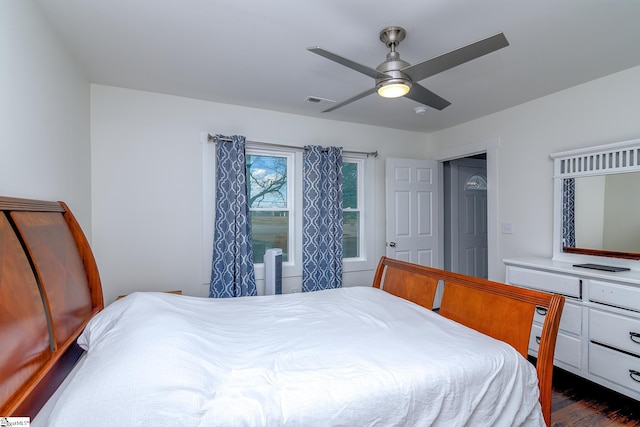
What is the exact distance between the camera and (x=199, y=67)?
7.81ft

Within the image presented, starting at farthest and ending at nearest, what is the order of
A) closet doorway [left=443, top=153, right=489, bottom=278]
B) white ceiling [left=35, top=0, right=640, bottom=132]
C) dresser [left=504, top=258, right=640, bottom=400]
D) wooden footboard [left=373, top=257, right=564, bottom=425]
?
closet doorway [left=443, top=153, right=489, bottom=278] < dresser [left=504, top=258, right=640, bottom=400] < white ceiling [left=35, top=0, right=640, bottom=132] < wooden footboard [left=373, top=257, right=564, bottom=425]

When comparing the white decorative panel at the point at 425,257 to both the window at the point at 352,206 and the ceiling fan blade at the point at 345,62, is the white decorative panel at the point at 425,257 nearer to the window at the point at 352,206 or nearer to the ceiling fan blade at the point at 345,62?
the window at the point at 352,206

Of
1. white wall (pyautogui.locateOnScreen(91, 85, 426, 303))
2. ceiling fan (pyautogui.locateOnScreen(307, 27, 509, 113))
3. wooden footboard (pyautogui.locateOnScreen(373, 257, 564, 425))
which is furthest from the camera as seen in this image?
white wall (pyautogui.locateOnScreen(91, 85, 426, 303))

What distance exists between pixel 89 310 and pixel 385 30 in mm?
2375

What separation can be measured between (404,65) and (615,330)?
2331 mm

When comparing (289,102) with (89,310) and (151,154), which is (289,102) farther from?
(89,310)

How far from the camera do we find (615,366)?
210 cm

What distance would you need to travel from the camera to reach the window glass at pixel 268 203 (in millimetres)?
3383

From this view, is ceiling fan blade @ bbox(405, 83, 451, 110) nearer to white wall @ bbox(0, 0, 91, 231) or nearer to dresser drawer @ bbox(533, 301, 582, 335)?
dresser drawer @ bbox(533, 301, 582, 335)

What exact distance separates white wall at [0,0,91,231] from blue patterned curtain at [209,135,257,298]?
112 centimetres

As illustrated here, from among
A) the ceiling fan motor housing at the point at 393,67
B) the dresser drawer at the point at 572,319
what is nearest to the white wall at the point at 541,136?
the dresser drawer at the point at 572,319

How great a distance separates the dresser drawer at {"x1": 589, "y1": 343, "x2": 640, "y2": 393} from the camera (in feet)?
6.61

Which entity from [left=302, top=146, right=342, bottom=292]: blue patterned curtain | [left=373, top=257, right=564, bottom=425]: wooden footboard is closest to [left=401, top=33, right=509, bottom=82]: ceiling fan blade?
[left=373, top=257, right=564, bottom=425]: wooden footboard

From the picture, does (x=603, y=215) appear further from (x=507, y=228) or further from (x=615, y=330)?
(x=615, y=330)
